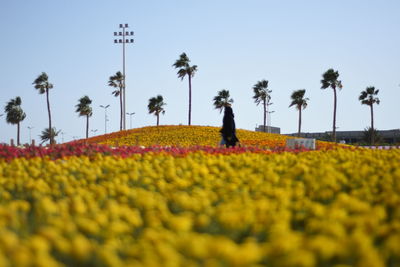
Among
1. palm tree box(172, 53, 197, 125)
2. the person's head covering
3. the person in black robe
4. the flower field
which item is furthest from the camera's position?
palm tree box(172, 53, 197, 125)

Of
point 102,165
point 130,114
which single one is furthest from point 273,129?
point 102,165

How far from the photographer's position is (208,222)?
13.0ft

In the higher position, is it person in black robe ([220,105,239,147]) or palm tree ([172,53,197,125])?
palm tree ([172,53,197,125])

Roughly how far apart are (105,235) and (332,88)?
193 ft

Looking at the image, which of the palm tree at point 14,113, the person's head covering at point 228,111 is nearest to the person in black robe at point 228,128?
the person's head covering at point 228,111

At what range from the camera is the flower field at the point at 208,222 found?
2.92 meters

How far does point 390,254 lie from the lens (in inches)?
136

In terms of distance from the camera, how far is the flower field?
2922 mm

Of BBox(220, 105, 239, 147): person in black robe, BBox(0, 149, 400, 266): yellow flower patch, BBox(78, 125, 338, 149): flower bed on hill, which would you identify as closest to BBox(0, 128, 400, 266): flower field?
BBox(0, 149, 400, 266): yellow flower patch

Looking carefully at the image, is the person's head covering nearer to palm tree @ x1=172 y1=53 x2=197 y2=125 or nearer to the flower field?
the flower field

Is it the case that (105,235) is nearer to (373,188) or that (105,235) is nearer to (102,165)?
(373,188)

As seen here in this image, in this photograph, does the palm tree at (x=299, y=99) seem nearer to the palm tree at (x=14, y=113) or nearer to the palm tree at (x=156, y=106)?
the palm tree at (x=156, y=106)

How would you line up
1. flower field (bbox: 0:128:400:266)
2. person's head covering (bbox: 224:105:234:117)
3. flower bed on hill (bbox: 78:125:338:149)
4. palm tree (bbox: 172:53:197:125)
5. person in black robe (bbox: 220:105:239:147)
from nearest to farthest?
flower field (bbox: 0:128:400:266), person in black robe (bbox: 220:105:239:147), person's head covering (bbox: 224:105:234:117), flower bed on hill (bbox: 78:125:338:149), palm tree (bbox: 172:53:197:125)

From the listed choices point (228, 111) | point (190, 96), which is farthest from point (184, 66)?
point (228, 111)
